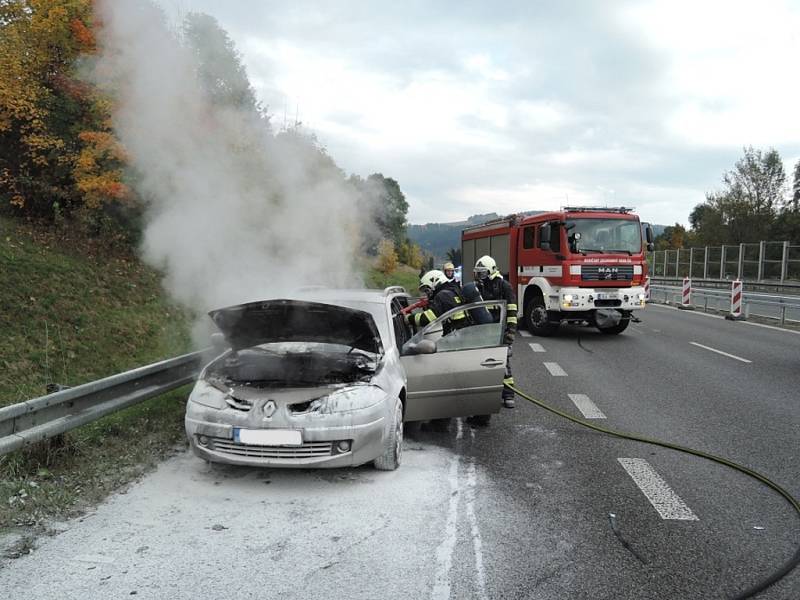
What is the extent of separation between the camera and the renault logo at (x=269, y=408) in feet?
13.2

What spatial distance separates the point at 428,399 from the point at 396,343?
580mm

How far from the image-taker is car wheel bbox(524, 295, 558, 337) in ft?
42.6

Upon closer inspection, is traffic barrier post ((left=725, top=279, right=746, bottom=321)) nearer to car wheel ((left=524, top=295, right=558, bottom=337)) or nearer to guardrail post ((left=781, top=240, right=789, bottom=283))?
car wheel ((left=524, top=295, right=558, bottom=337))

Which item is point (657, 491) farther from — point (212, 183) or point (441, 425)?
point (212, 183)

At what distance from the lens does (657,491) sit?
413 cm

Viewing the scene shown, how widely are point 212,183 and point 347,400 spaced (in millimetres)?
4764

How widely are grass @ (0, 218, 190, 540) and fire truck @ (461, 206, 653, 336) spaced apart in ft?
24.8

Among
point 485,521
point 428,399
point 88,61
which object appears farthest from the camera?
point 88,61

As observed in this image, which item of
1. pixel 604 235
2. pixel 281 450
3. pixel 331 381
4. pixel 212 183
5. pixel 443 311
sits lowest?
pixel 281 450

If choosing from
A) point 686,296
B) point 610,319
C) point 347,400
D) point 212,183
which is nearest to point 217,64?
point 212,183

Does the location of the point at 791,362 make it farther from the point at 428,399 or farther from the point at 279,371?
the point at 279,371

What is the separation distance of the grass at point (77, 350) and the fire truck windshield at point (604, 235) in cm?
806

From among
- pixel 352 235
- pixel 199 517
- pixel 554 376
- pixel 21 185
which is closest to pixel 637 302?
pixel 554 376

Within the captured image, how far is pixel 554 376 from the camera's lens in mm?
8508
